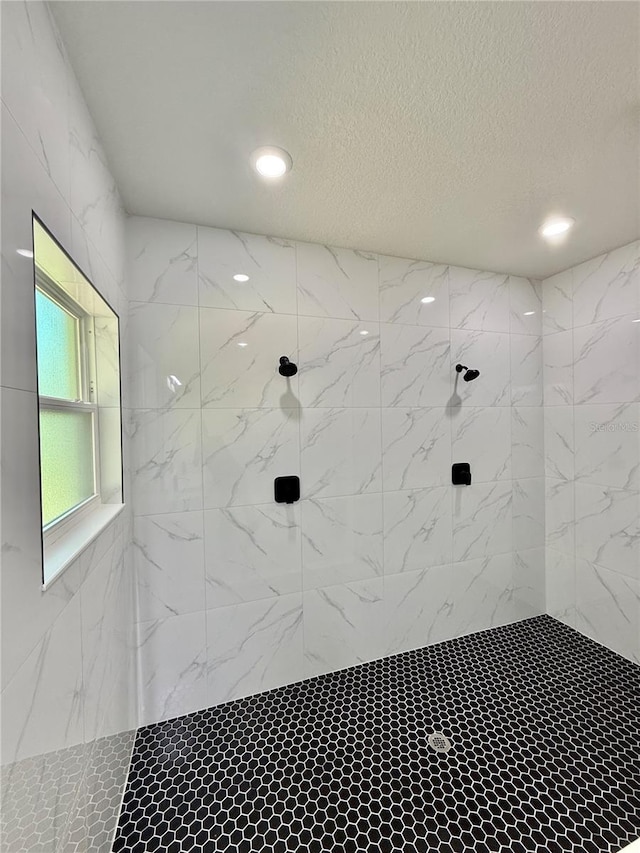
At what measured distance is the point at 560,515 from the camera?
8.51 feet

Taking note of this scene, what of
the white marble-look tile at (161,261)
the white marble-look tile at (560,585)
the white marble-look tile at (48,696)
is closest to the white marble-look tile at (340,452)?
the white marble-look tile at (161,261)

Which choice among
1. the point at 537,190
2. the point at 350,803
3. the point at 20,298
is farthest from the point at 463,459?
the point at 20,298

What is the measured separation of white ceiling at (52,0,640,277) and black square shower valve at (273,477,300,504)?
52.5 inches

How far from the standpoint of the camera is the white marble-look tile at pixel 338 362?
2.05 metres

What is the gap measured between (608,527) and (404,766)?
1831mm

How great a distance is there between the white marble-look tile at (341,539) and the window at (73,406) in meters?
1.01

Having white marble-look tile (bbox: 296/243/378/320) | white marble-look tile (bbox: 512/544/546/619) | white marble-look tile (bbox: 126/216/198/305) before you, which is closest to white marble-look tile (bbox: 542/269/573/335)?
white marble-look tile (bbox: 296/243/378/320)

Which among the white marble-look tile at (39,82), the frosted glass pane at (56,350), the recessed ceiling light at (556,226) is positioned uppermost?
the recessed ceiling light at (556,226)

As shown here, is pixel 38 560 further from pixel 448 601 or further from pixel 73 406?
pixel 448 601

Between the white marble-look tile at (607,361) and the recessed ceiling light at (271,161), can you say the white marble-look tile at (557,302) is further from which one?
the recessed ceiling light at (271,161)

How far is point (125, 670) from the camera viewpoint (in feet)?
5.12

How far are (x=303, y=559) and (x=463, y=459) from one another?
1236 mm

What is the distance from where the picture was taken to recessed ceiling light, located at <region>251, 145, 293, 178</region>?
1362 mm

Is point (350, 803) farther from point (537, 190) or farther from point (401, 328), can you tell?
point (537, 190)
